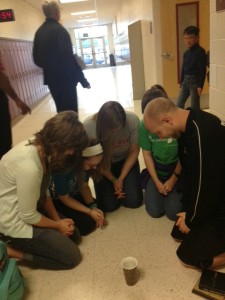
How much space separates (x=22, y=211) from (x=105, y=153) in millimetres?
703

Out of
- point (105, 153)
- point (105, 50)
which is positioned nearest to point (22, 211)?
point (105, 153)

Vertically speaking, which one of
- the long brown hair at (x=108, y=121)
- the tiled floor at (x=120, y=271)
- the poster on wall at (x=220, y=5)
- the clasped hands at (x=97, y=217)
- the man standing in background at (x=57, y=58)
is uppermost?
the poster on wall at (x=220, y=5)

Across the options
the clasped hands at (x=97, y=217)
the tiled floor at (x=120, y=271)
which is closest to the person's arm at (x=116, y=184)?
the tiled floor at (x=120, y=271)

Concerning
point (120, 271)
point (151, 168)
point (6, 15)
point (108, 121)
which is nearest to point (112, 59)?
point (6, 15)

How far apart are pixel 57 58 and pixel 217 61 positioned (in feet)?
5.32

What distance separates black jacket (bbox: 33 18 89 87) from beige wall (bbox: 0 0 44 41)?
355 centimetres

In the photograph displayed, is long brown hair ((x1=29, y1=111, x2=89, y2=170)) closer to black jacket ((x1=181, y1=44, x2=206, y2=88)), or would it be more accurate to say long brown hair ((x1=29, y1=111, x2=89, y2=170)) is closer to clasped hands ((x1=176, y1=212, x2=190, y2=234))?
clasped hands ((x1=176, y1=212, x2=190, y2=234))

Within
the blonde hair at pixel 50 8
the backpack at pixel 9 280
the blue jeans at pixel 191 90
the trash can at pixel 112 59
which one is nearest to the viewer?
the backpack at pixel 9 280

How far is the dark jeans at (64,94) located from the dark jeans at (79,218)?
146 cm

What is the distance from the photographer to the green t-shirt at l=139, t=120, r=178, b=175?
216cm

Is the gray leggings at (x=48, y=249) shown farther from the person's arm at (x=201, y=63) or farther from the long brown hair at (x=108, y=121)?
the person's arm at (x=201, y=63)

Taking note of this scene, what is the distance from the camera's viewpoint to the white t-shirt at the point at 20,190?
1541 millimetres

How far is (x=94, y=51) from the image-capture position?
22.5 m

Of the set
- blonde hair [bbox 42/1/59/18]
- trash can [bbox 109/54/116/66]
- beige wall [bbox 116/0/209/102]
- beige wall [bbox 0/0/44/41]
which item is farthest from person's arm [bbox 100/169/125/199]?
trash can [bbox 109/54/116/66]
